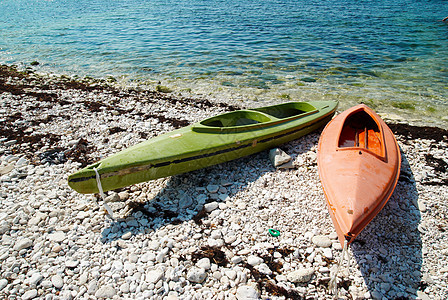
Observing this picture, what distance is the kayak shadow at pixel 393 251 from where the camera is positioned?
11.9 ft

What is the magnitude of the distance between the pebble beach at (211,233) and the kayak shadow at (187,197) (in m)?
0.02

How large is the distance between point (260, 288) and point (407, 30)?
23.1 meters

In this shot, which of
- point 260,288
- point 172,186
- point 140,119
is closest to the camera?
point 260,288

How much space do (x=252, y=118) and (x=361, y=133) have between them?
2.91 meters

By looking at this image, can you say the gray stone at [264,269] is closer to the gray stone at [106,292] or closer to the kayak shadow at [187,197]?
the kayak shadow at [187,197]

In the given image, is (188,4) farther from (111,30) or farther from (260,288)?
(260,288)

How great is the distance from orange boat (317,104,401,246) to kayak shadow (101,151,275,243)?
1.48m

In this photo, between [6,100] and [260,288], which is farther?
[6,100]

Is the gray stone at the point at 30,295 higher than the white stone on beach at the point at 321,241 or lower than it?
higher

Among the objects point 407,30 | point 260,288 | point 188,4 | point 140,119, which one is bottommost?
point 260,288

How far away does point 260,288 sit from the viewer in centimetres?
359

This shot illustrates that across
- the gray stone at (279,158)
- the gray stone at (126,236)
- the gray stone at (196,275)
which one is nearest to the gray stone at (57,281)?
the gray stone at (126,236)

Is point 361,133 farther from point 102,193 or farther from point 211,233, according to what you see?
point 102,193

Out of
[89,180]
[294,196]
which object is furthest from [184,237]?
[294,196]
